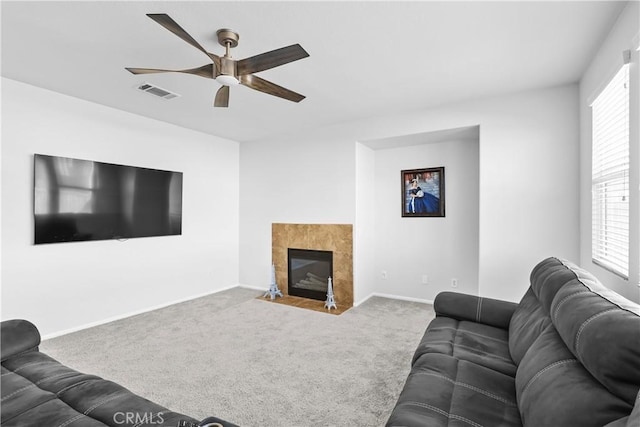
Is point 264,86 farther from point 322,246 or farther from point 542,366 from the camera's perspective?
point 322,246

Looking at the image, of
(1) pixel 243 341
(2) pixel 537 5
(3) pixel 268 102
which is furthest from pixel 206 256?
(2) pixel 537 5

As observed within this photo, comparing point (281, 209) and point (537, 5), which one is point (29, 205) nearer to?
point (281, 209)

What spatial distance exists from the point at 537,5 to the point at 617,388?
2.12 meters

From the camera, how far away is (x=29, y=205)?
123 inches

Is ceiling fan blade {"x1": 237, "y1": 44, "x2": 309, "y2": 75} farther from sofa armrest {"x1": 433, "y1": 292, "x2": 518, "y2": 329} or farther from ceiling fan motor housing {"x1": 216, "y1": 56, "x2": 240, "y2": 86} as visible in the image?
sofa armrest {"x1": 433, "y1": 292, "x2": 518, "y2": 329}

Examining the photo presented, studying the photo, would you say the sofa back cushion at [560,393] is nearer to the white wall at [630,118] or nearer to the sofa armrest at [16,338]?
the white wall at [630,118]

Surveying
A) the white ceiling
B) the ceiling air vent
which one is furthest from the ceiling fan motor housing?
the ceiling air vent

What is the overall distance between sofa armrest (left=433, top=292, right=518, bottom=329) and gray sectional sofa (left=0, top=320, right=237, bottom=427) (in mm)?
1804

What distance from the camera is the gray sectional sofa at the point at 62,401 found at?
1191mm

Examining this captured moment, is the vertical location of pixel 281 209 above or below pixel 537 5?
below

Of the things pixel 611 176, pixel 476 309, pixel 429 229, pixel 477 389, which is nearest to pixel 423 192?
pixel 429 229

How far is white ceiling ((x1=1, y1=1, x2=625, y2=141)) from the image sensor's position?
200 cm

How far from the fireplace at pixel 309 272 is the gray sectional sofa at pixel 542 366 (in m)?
2.60

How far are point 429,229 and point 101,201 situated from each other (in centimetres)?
407
